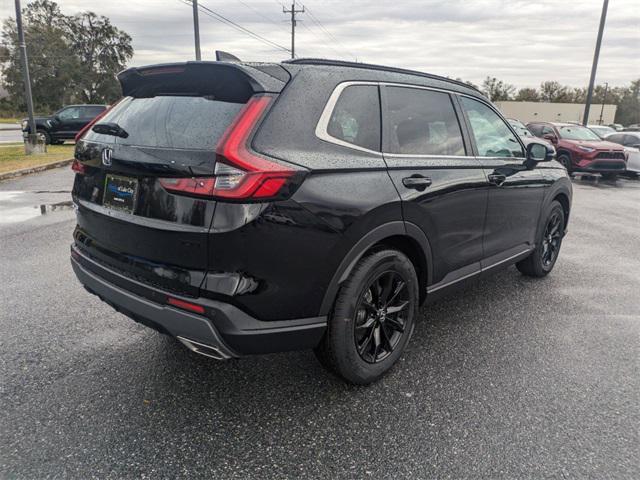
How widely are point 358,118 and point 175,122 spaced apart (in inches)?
39.1

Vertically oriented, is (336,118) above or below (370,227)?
above

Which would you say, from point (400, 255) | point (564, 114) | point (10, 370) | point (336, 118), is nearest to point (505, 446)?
point (400, 255)

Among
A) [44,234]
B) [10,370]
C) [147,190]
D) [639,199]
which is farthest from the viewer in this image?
[639,199]

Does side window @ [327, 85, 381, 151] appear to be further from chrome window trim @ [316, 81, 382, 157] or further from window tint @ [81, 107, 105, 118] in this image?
window tint @ [81, 107, 105, 118]

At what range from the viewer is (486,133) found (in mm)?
3855

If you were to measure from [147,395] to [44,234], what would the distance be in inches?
174

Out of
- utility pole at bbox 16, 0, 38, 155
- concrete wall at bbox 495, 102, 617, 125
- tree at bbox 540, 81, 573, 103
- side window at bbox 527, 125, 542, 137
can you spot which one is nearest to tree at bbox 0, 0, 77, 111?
utility pole at bbox 16, 0, 38, 155

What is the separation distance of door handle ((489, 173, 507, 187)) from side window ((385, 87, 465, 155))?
14.6 inches

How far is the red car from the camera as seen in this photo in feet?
47.0

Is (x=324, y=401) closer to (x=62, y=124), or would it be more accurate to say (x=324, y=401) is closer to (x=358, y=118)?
(x=358, y=118)

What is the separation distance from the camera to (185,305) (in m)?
2.28

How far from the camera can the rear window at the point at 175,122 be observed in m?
2.33

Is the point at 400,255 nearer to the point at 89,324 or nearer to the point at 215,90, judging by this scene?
the point at 215,90

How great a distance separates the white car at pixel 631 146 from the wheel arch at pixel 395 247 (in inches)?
590
